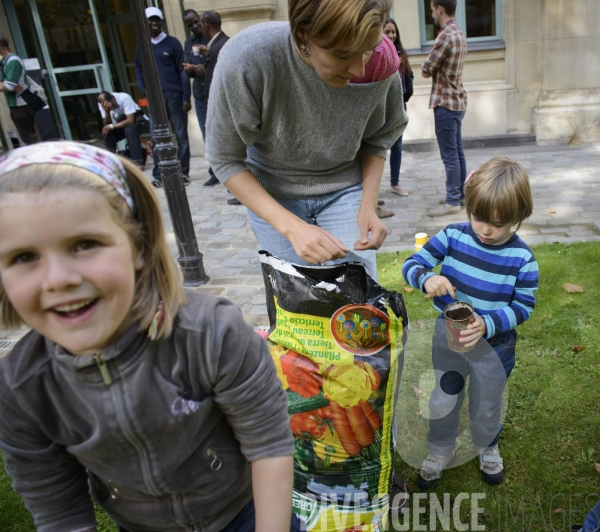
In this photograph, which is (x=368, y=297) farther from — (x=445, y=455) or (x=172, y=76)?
(x=172, y=76)

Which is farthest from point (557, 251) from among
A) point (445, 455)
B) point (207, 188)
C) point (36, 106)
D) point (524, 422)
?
point (36, 106)

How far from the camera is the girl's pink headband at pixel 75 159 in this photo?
1051mm

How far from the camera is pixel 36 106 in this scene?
31.0 feet

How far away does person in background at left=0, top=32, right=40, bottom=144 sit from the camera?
349 inches

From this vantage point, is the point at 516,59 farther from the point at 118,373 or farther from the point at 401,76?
the point at 118,373

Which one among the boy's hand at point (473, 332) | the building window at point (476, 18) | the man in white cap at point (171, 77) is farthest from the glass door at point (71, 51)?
the boy's hand at point (473, 332)

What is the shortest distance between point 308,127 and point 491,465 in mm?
1657

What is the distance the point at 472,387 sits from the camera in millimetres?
2406

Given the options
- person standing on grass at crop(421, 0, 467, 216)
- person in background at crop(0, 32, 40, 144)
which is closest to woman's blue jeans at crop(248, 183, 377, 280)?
person standing on grass at crop(421, 0, 467, 216)

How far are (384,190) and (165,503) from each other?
20.6 feet

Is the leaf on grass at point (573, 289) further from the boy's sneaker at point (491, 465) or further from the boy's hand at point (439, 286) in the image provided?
the boy's hand at point (439, 286)

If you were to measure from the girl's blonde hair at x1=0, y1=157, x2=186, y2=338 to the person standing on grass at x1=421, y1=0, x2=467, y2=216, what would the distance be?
5.07 metres

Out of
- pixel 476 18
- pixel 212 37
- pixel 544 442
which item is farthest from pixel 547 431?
pixel 476 18

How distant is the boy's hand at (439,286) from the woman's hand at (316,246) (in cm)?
42
